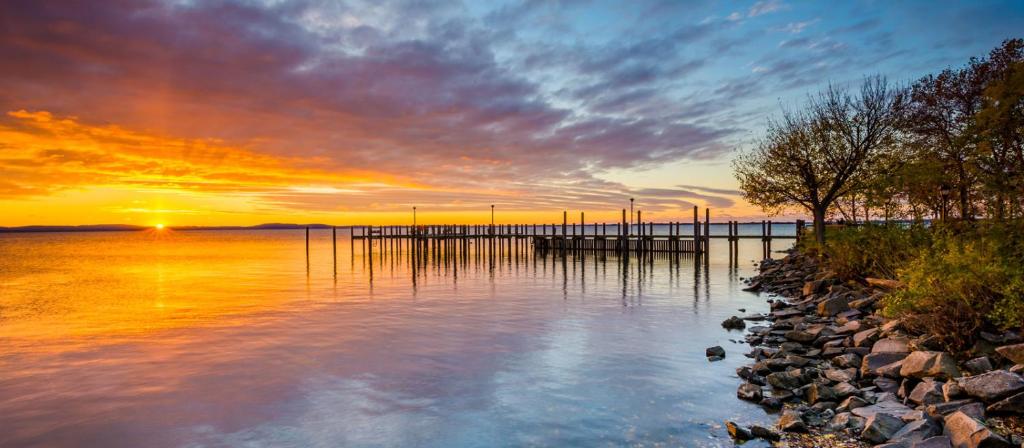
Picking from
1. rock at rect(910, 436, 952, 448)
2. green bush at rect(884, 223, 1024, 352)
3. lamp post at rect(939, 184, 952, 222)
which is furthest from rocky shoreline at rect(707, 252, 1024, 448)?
lamp post at rect(939, 184, 952, 222)

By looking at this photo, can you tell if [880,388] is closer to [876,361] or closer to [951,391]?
[876,361]

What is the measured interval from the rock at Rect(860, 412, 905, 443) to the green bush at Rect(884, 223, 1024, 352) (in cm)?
387

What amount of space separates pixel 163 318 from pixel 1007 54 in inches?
1433

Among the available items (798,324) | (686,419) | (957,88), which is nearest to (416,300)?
(798,324)

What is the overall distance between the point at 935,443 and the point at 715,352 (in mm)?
6615

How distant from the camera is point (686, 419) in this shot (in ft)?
29.6

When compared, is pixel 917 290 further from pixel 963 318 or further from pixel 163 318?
pixel 163 318

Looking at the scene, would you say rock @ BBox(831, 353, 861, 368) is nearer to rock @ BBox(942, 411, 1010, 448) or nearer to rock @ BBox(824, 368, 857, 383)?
rock @ BBox(824, 368, 857, 383)

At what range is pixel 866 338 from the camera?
462 inches

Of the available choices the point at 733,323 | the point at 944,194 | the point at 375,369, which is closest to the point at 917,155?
the point at 944,194

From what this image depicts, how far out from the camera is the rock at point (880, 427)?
7223 millimetres

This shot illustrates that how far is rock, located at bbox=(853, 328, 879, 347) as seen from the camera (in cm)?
1166

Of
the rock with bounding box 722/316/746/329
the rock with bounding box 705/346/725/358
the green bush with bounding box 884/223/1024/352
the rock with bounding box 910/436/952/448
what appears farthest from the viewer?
the rock with bounding box 722/316/746/329

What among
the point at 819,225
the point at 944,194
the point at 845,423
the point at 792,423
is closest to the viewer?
the point at 845,423
